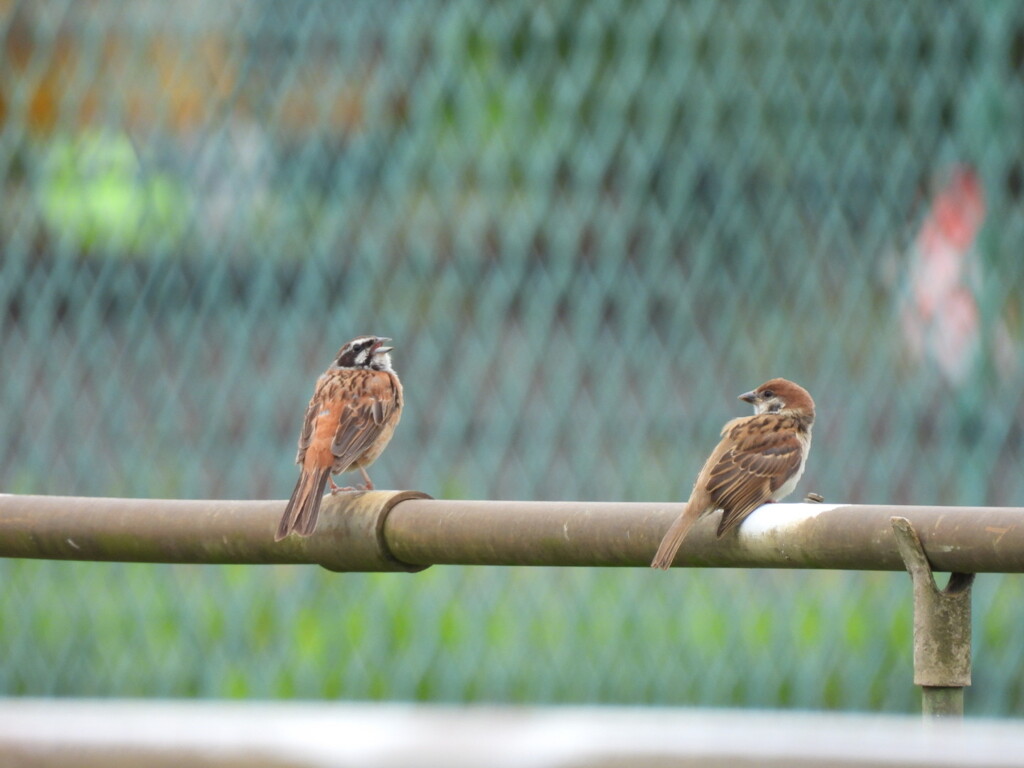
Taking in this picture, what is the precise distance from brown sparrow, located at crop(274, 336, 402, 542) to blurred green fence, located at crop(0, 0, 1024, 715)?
1.70 m

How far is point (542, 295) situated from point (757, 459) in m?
3.16

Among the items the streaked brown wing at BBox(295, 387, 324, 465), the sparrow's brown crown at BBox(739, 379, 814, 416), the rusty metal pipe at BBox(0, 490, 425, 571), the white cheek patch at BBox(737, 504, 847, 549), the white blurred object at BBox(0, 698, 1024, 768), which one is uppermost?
the sparrow's brown crown at BBox(739, 379, 814, 416)

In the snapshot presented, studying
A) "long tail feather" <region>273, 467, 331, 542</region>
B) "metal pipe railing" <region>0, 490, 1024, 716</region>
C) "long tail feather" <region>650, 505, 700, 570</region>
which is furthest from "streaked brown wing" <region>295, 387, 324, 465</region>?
"long tail feather" <region>650, 505, 700, 570</region>

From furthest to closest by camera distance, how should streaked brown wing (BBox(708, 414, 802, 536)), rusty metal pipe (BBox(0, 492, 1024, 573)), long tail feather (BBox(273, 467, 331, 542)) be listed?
streaked brown wing (BBox(708, 414, 802, 536)), long tail feather (BBox(273, 467, 331, 542)), rusty metal pipe (BBox(0, 492, 1024, 573))

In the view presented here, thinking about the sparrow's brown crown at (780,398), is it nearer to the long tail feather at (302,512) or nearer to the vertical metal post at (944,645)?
the long tail feather at (302,512)

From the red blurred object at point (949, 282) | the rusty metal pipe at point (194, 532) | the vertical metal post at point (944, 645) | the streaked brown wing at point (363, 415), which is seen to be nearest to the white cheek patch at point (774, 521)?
the vertical metal post at point (944, 645)

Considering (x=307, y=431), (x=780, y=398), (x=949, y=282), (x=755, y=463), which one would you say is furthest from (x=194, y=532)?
(x=949, y=282)

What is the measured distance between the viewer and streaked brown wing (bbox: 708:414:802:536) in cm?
412

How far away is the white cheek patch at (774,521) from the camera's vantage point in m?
3.12

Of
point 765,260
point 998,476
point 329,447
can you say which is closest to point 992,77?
point 765,260

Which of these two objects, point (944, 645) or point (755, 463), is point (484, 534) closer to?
point (944, 645)

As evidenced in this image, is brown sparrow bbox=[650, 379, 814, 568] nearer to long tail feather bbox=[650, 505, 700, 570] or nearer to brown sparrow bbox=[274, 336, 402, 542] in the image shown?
long tail feather bbox=[650, 505, 700, 570]

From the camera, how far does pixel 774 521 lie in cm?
316

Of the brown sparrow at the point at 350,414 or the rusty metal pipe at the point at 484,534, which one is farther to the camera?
the brown sparrow at the point at 350,414
